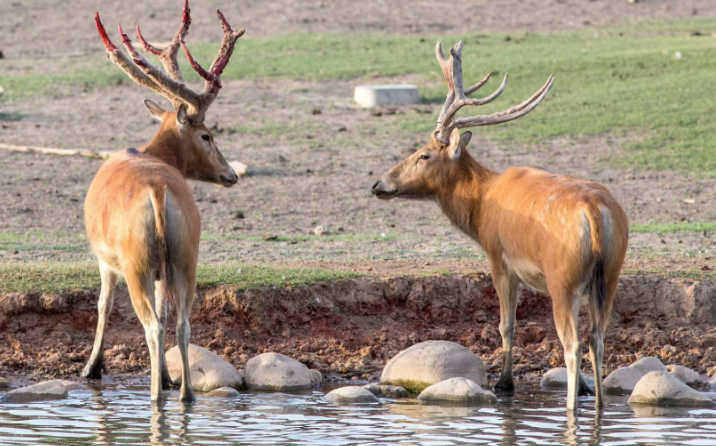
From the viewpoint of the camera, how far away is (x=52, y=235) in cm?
1388

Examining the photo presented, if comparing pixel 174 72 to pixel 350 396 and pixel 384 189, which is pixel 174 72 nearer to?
pixel 384 189

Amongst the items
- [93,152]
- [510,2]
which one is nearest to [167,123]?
[93,152]

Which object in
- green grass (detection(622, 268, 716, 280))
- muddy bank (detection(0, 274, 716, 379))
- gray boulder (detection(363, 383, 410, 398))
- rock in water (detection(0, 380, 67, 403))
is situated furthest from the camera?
green grass (detection(622, 268, 716, 280))

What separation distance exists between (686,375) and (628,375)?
1.61 ft

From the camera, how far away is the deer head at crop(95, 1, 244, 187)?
383 inches

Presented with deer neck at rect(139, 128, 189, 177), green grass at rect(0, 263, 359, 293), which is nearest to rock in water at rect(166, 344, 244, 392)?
green grass at rect(0, 263, 359, 293)

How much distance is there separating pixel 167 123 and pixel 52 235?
4.32m

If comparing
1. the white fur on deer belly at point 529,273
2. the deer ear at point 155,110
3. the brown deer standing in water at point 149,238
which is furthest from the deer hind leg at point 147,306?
the white fur on deer belly at point 529,273

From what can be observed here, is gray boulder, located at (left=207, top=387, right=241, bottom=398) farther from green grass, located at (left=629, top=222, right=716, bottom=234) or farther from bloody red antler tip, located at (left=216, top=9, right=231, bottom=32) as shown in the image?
green grass, located at (left=629, top=222, right=716, bottom=234)

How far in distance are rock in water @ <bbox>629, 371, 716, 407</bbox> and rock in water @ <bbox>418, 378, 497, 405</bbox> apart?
1.11 metres

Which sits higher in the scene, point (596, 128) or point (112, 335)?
point (596, 128)

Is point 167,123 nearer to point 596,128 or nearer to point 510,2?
point 596,128

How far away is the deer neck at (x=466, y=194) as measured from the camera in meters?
9.97

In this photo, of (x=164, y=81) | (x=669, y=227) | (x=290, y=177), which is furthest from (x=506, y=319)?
(x=290, y=177)
